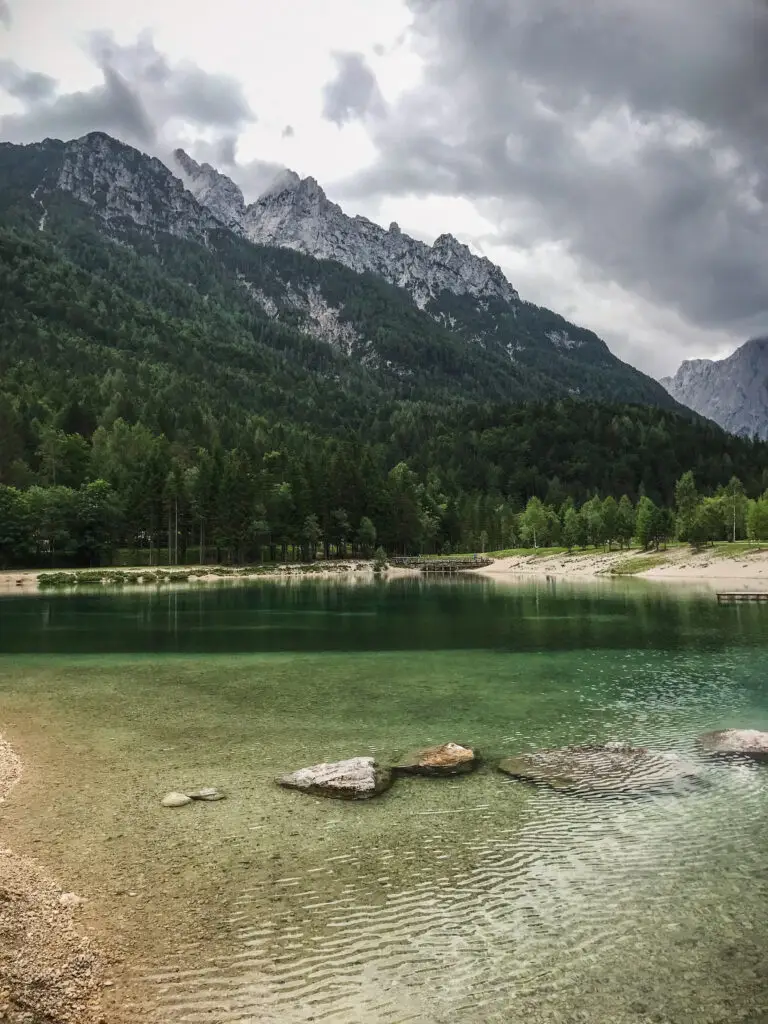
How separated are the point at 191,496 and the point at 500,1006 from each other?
136476mm

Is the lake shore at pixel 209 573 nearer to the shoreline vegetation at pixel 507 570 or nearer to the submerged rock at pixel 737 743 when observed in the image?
the shoreline vegetation at pixel 507 570

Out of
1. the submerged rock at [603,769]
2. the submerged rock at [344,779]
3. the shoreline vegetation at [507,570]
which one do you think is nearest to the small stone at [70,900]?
the submerged rock at [344,779]

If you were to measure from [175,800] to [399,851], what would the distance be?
6.29m

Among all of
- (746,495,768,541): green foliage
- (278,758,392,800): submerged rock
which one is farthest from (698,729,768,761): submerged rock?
(746,495,768,541): green foliage

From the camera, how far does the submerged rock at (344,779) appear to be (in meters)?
17.5

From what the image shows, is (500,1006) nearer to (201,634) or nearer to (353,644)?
(353,644)

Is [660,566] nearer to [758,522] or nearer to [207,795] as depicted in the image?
[758,522]

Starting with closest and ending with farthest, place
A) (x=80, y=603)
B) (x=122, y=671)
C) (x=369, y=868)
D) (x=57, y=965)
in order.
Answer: (x=57, y=965) → (x=369, y=868) → (x=122, y=671) → (x=80, y=603)

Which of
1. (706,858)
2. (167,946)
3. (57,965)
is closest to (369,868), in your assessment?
(167,946)

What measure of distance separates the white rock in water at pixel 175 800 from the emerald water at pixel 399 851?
365 millimetres

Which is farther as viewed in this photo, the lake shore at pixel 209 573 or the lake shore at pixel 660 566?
the lake shore at pixel 660 566

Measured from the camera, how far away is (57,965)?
9.81m

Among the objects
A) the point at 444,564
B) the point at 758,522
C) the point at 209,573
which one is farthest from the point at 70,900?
the point at 444,564

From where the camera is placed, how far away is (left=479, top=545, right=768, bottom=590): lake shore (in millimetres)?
110562
